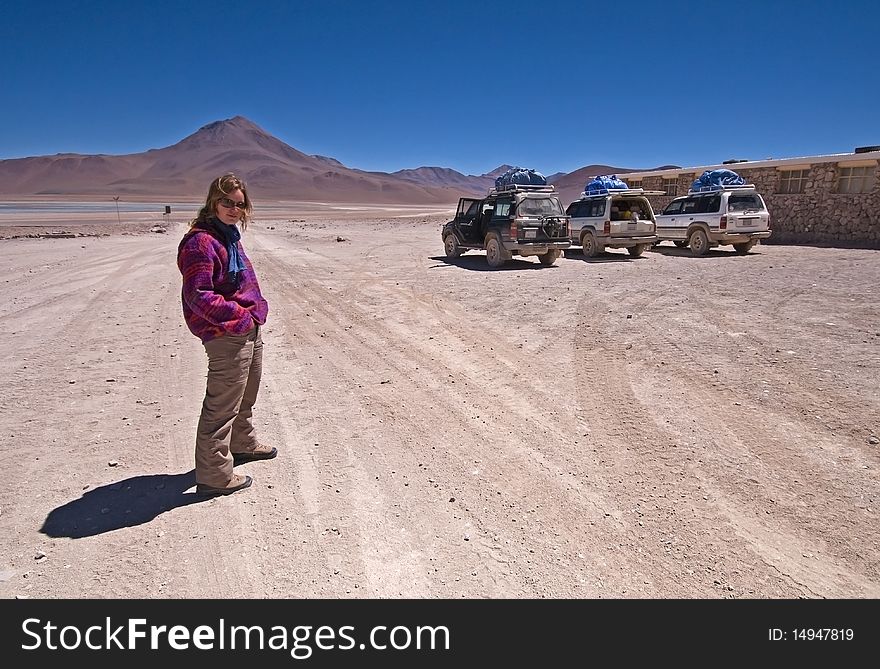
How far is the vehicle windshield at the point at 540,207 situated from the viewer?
46.5 ft

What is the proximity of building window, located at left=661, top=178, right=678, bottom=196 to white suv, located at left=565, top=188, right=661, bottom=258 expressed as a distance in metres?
A: 12.0

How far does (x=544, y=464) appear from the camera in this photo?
392cm

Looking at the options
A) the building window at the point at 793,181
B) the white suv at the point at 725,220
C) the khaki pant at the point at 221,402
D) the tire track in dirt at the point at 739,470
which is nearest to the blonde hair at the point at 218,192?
the khaki pant at the point at 221,402

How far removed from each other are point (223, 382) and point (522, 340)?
14.7 ft

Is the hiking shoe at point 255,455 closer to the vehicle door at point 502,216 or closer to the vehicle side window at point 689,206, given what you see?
the vehicle door at point 502,216

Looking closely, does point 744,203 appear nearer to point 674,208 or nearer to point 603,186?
point 674,208

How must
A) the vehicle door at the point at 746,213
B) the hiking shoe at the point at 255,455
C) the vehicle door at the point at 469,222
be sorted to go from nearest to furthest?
the hiking shoe at the point at 255,455
the vehicle door at the point at 469,222
the vehicle door at the point at 746,213

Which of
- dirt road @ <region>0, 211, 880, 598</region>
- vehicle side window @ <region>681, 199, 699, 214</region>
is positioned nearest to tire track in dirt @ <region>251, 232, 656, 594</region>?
dirt road @ <region>0, 211, 880, 598</region>

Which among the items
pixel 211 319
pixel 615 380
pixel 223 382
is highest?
pixel 211 319

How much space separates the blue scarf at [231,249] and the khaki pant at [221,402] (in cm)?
37

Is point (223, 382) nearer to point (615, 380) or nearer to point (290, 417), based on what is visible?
point (290, 417)

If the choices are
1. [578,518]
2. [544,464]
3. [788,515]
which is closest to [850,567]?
[788,515]

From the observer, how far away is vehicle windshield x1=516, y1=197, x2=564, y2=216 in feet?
46.5
